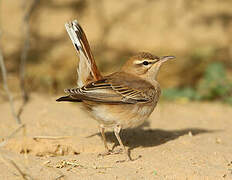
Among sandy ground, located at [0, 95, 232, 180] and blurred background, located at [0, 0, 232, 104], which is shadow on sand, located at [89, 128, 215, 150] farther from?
blurred background, located at [0, 0, 232, 104]

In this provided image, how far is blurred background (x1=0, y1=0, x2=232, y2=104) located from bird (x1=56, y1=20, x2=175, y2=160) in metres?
4.03

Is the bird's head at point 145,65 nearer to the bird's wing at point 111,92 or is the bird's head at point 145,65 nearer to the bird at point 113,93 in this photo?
the bird at point 113,93

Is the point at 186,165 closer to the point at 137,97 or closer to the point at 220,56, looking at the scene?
the point at 137,97

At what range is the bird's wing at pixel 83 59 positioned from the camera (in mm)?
6125

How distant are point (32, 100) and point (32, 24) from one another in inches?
149

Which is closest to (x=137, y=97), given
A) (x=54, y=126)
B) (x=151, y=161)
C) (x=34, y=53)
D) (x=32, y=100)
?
(x=151, y=161)

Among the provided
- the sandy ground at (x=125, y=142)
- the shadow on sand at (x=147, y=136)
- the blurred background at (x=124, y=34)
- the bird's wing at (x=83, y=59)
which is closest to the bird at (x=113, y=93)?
the bird's wing at (x=83, y=59)

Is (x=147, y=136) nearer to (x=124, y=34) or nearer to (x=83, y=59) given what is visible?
(x=83, y=59)

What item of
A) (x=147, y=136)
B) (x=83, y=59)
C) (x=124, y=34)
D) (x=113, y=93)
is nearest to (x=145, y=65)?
(x=113, y=93)

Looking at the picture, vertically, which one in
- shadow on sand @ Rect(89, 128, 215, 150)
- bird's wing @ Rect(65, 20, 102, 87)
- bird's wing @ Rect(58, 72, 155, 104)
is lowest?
shadow on sand @ Rect(89, 128, 215, 150)

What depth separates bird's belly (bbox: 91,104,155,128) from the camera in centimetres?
583

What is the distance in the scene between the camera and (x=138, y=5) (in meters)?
12.0

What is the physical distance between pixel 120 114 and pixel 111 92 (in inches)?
14.1

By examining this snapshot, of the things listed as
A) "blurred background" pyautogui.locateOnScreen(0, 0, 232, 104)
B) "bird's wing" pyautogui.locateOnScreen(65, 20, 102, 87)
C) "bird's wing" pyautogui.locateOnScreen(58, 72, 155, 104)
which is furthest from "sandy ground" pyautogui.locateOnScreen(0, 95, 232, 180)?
"blurred background" pyautogui.locateOnScreen(0, 0, 232, 104)
